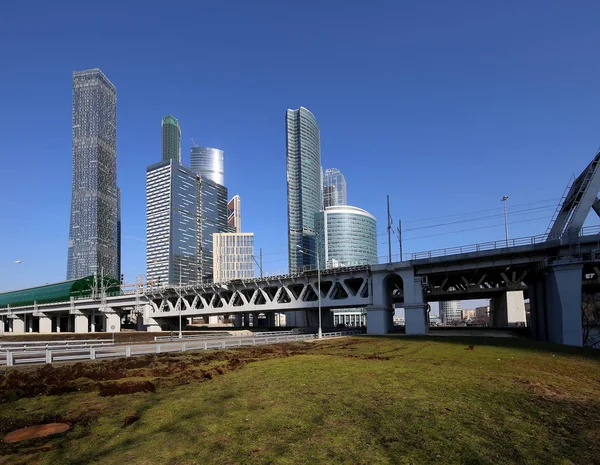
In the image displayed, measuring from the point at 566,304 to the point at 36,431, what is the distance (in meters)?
49.8

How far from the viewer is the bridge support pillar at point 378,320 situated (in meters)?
66.4

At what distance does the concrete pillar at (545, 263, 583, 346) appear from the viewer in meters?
43.7

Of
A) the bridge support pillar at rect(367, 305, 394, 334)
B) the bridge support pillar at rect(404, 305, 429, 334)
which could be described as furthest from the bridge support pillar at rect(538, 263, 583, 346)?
the bridge support pillar at rect(367, 305, 394, 334)

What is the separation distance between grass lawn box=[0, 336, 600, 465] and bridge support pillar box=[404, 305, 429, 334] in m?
40.6

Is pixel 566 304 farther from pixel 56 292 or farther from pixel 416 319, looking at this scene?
pixel 56 292

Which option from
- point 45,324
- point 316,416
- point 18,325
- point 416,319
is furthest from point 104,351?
point 18,325

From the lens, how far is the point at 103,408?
13922mm

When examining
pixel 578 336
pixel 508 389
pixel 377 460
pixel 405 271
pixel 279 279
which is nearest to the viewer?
pixel 377 460

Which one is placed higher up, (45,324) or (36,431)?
(36,431)

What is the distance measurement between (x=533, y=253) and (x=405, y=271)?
1818 cm

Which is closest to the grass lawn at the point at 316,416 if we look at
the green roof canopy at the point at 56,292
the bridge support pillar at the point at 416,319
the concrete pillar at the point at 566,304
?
the concrete pillar at the point at 566,304

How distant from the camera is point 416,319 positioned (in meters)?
62.1

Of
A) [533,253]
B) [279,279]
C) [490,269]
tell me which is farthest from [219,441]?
[279,279]

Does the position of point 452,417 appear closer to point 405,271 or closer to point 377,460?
point 377,460
